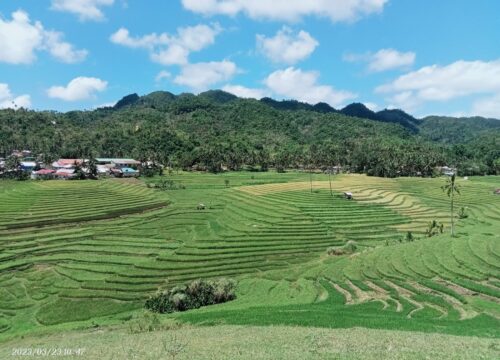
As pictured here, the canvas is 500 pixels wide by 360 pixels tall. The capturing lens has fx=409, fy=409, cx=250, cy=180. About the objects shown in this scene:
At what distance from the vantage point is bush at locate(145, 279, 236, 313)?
110 feet

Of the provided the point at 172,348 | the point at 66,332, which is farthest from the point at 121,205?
the point at 172,348

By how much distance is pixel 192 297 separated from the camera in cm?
3453

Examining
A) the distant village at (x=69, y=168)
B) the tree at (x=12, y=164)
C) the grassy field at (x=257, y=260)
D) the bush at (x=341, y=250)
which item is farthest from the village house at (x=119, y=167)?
the bush at (x=341, y=250)

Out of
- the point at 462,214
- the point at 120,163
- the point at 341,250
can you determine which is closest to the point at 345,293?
the point at 341,250

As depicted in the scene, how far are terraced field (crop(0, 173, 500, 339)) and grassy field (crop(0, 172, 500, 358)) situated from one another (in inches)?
6.5

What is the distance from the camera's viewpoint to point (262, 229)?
6150 cm

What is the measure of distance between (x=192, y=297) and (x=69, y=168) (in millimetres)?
110591

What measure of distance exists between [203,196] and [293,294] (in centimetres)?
6478

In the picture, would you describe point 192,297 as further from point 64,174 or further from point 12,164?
point 12,164

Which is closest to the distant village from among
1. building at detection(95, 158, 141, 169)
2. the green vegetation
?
building at detection(95, 158, 141, 169)

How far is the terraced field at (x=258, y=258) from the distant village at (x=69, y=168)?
32.4m

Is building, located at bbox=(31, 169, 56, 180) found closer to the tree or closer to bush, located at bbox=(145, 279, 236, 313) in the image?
the tree

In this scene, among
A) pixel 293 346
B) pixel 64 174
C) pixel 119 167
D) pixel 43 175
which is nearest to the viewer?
pixel 293 346

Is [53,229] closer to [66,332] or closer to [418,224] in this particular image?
[66,332]
